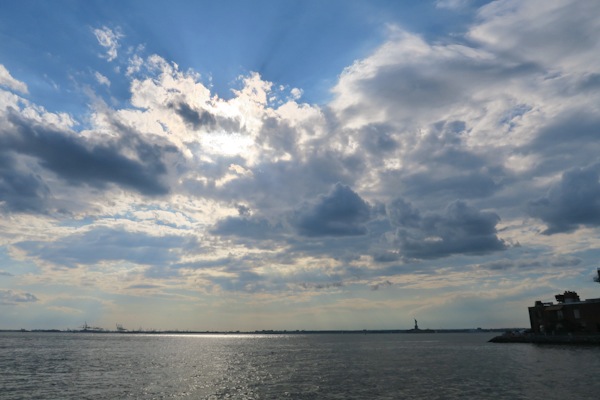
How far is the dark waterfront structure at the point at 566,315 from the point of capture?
447ft

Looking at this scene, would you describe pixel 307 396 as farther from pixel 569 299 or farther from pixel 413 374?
pixel 569 299

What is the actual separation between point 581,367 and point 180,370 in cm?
7420

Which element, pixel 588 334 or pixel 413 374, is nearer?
pixel 413 374

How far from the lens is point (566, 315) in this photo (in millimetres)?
145125

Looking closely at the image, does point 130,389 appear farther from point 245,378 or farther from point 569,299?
point 569,299

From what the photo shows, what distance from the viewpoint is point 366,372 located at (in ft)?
259

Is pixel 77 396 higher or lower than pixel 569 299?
lower

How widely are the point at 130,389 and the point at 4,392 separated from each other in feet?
50.7

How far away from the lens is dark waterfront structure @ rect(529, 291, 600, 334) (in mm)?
136375

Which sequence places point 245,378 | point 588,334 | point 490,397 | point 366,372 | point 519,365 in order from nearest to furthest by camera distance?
point 490,397 < point 245,378 < point 366,372 < point 519,365 < point 588,334

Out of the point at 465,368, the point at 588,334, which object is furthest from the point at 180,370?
the point at 588,334

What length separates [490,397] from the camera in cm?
5062

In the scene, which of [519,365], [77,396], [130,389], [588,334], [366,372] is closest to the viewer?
[77,396]

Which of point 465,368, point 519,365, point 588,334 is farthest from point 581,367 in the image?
point 588,334
